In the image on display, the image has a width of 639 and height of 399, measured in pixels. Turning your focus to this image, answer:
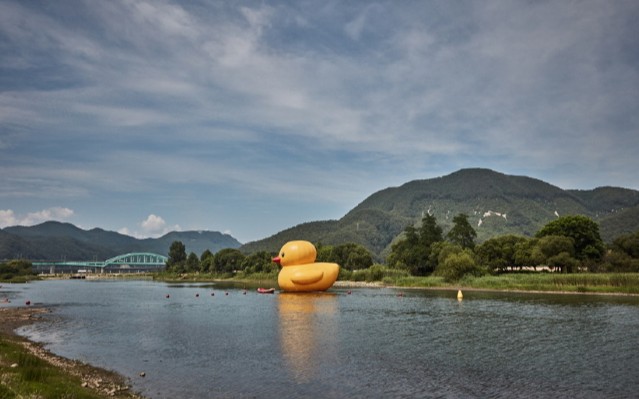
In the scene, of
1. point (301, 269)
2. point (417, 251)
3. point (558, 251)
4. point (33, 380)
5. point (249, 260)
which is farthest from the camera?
point (249, 260)

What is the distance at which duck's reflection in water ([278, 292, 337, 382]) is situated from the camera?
22.0 metres

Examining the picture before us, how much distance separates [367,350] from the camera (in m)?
25.4

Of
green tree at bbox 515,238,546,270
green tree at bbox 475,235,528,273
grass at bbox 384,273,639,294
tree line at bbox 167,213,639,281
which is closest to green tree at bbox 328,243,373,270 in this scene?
tree line at bbox 167,213,639,281

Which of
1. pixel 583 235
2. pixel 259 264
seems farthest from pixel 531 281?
pixel 259 264

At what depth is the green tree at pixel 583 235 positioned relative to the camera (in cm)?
8162

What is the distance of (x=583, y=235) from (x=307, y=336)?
71894 millimetres

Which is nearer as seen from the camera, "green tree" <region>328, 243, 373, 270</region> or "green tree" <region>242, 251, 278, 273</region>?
"green tree" <region>328, 243, 373, 270</region>

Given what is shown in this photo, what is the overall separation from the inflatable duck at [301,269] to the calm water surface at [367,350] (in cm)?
1330

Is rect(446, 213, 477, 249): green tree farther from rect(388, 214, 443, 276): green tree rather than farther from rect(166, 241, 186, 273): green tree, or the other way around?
rect(166, 241, 186, 273): green tree

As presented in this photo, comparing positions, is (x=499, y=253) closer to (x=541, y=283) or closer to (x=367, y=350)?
(x=541, y=283)

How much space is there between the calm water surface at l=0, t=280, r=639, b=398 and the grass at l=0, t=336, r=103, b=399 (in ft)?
9.80

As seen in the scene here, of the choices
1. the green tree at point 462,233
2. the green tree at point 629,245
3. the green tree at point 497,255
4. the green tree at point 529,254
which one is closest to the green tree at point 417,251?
the green tree at point 462,233

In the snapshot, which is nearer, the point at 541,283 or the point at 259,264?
the point at 541,283

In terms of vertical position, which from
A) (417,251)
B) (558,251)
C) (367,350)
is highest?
(417,251)
